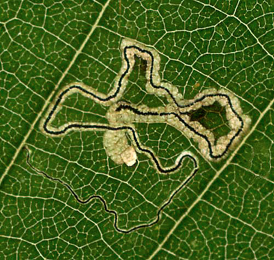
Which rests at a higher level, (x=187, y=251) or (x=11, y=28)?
(x=11, y=28)

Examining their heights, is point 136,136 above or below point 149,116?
below

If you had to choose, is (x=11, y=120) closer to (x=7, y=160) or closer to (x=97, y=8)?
(x=7, y=160)

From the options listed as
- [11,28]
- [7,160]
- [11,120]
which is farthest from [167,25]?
[7,160]
